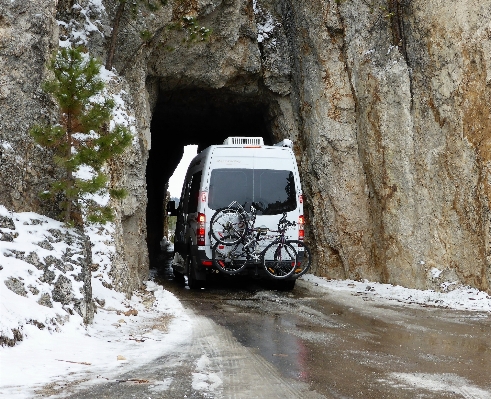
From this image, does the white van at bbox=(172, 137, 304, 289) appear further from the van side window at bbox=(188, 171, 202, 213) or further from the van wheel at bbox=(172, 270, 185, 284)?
the van wheel at bbox=(172, 270, 185, 284)

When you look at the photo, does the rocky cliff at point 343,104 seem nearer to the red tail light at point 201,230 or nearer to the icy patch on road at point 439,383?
the red tail light at point 201,230

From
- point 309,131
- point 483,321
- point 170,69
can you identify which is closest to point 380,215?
point 309,131

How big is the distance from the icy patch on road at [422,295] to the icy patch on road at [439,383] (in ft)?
15.7

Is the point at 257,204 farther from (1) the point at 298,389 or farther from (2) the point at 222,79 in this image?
(1) the point at 298,389

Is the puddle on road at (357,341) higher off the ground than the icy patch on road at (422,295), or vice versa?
the puddle on road at (357,341)

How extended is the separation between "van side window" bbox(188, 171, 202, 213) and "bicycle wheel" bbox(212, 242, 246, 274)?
118 cm

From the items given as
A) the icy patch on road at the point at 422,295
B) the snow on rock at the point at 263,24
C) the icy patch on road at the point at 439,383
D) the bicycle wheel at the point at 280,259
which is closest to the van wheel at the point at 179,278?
the icy patch on road at the point at 422,295

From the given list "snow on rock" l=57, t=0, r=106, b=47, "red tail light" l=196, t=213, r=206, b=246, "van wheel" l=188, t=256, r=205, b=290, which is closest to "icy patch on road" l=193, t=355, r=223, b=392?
"red tail light" l=196, t=213, r=206, b=246

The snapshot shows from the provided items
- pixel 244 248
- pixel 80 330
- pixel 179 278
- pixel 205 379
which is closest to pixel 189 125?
pixel 179 278

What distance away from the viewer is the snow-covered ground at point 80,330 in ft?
15.0

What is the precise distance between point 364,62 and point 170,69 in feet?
16.9

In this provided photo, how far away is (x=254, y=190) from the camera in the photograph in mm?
11922

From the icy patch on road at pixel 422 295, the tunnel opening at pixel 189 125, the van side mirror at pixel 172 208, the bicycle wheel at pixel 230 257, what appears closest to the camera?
the icy patch on road at pixel 422 295

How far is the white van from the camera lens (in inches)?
461
